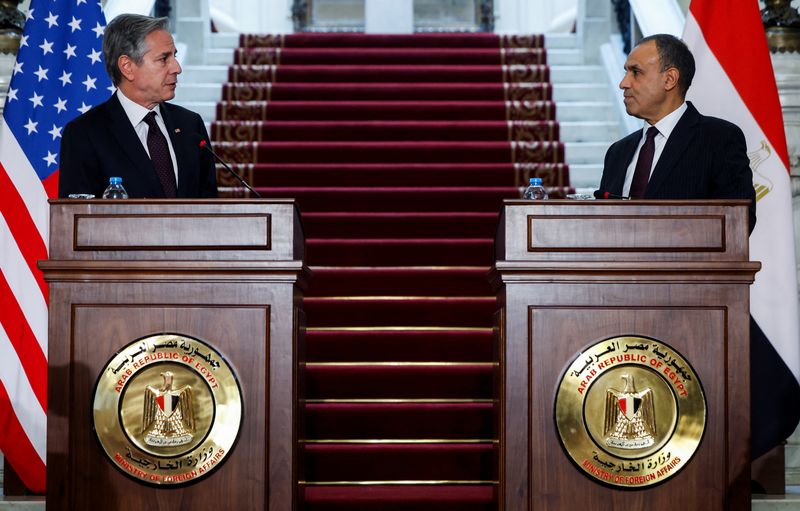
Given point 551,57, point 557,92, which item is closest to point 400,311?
point 557,92

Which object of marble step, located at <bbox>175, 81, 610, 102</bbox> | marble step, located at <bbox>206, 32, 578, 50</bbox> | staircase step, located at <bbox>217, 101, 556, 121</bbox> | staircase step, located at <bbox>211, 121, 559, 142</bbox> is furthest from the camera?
marble step, located at <bbox>206, 32, 578, 50</bbox>

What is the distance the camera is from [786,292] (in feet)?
11.9

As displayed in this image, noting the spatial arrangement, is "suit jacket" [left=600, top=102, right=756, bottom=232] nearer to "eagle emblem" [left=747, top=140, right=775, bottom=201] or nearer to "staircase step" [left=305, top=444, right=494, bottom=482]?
"eagle emblem" [left=747, top=140, right=775, bottom=201]

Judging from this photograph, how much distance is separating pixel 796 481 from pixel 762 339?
2.36 ft

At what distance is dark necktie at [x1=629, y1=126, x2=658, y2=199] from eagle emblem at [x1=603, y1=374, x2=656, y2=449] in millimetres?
750

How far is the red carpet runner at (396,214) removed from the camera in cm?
390

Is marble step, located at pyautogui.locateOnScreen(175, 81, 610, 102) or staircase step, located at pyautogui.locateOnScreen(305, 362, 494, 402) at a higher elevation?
marble step, located at pyautogui.locateOnScreen(175, 81, 610, 102)

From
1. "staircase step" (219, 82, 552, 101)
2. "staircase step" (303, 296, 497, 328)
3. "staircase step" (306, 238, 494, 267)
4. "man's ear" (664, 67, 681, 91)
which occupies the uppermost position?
"staircase step" (219, 82, 552, 101)

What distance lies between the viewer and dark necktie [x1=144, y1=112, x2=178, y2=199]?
313 centimetres

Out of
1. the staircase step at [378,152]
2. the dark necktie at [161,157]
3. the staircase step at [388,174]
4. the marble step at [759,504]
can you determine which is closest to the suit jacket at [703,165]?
the marble step at [759,504]

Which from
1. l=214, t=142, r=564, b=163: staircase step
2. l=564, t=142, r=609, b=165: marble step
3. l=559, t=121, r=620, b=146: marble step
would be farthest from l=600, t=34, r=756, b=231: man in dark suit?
l=559, t=121, r=620, b=146: marble step

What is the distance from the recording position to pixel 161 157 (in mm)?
3158

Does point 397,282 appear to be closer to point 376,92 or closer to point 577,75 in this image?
point 376,92

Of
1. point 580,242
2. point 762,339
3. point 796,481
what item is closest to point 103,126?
point 580,242
